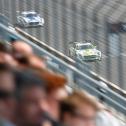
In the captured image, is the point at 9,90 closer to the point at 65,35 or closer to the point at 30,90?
the point at 30,90

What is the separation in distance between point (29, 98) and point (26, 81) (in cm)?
3

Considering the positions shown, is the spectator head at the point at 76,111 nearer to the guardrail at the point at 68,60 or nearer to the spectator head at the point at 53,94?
the spectator head at the point at 53,94

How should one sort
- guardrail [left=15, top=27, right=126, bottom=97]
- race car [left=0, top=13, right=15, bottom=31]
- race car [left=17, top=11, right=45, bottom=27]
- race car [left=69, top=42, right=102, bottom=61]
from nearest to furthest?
guardrail [left=15, top=27, right=126, bottom=97]
race car [left=69, top=42, right=102, bottom=61]
race car [left=0, top=13, right=15, bottom=31]
race car [left=17, top=11, right=45, bottom=27]

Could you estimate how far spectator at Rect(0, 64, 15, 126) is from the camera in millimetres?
854

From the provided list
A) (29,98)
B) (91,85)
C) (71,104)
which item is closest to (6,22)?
(91,85)

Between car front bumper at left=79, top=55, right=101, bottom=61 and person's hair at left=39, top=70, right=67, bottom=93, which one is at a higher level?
person's hair at left=39, top=70, right=67, bottom=93

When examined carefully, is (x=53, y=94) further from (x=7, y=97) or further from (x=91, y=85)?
(x=91, y=85)

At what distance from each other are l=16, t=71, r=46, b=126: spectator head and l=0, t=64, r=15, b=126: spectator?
0.5 inches

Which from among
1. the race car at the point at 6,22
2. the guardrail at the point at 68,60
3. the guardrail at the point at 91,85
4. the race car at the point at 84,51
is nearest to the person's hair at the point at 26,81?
the guardrail at the point at 91,85

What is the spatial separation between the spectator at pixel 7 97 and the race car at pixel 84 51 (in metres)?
2.03

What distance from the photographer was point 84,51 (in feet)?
9.82

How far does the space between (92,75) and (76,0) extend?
511mm

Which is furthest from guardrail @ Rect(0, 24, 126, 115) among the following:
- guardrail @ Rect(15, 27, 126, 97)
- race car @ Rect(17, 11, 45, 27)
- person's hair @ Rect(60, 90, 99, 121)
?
person's hair @ Rect(60, 90, 99, 121)

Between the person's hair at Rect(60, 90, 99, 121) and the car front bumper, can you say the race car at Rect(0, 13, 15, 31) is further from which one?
the person's hair at Rect(60, 90, 99, 121)
